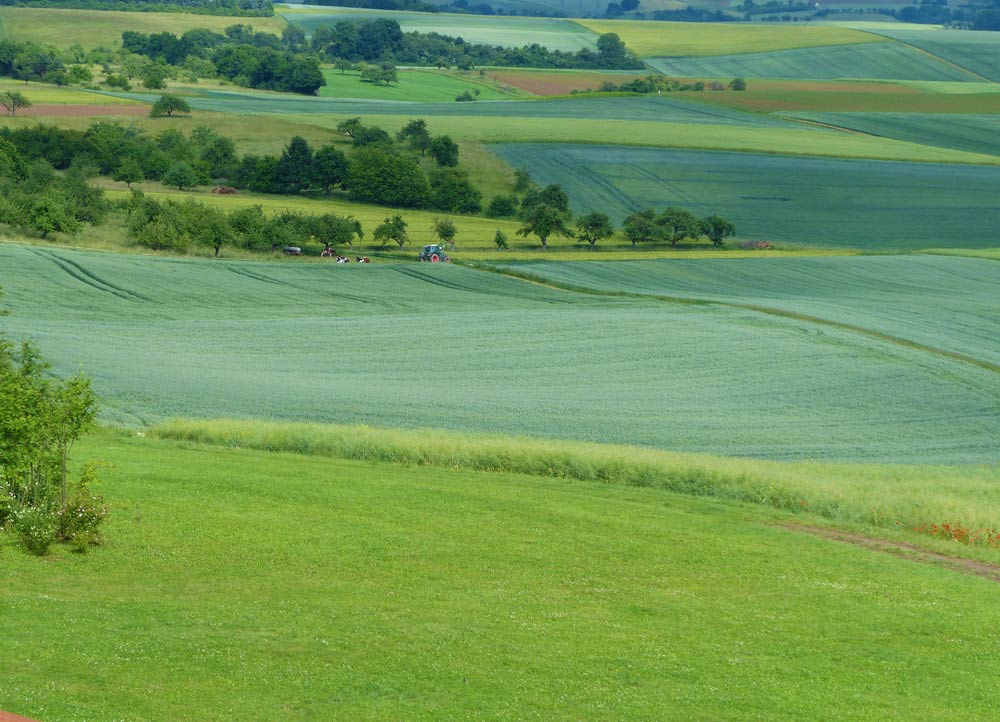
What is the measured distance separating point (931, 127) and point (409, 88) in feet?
232

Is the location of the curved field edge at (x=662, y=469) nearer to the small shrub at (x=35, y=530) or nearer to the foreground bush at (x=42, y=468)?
the foreground bush at (x=42, y=468)

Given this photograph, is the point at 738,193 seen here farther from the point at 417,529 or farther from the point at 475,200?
the point at 417,529

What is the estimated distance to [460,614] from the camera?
2059 centimetres

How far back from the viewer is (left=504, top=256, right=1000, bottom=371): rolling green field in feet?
219

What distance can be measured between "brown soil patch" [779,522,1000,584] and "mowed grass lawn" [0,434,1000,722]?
2.01 feet

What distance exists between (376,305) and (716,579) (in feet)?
152

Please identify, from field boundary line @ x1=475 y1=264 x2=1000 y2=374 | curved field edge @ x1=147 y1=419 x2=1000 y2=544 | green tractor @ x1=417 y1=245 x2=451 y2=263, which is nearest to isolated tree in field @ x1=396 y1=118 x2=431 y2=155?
green tractor @ x1=417 y1=245 x2=451 y2=263

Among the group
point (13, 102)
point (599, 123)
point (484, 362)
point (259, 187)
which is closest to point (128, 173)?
point (259, 187)

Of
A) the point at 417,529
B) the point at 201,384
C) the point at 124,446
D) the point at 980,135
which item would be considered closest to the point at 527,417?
the point at 201,384

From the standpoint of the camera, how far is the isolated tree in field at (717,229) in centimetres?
9969

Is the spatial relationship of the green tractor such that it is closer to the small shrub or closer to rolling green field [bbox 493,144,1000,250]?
rolling green field [bbox 493,144,1000,250]

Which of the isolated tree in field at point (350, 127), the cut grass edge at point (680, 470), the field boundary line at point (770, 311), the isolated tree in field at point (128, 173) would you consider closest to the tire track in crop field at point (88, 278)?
the field boundary line at point (770, 311)

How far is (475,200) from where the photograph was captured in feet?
356

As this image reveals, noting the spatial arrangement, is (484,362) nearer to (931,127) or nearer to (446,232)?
(446,232)
